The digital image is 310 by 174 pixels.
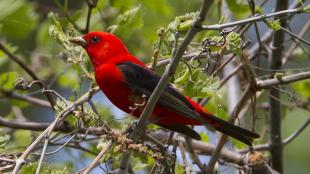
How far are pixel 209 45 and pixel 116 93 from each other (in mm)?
1125

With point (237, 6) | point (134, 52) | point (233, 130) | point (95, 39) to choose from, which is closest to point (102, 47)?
point (95, 39)

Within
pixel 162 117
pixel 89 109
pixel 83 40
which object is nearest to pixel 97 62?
pixel 83 40

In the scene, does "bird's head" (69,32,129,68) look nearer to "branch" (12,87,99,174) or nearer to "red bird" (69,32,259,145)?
"red bird" (69,32,259,145)

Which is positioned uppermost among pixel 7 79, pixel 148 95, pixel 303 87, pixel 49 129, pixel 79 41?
pixel 303 87

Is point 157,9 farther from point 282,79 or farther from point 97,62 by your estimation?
point 282,79

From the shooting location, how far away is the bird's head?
5.06 metres

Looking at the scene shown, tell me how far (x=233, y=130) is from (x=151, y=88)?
1.96ft

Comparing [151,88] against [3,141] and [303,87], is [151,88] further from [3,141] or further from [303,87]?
[303,87]

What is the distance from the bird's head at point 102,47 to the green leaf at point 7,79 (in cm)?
55

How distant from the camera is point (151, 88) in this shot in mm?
4508

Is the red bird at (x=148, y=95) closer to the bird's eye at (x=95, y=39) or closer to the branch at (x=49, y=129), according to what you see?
the bird's eye at (x=95, y=39)

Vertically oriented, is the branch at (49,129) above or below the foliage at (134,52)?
below

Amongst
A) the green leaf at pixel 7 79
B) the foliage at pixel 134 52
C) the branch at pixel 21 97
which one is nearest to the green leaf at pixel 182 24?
the foliage at pixel 134 52

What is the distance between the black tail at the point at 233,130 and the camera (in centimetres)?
440
